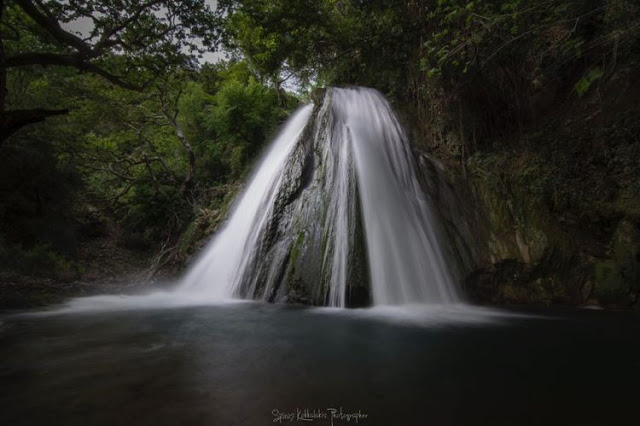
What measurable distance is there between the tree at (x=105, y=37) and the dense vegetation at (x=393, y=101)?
34mm

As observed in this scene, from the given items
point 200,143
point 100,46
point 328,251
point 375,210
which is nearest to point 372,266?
point 328,251

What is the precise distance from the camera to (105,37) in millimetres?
5727

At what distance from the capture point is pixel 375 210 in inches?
266

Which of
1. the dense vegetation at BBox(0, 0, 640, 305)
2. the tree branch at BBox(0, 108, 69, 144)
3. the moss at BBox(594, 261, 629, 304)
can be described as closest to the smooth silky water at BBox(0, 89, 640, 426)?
the moss at BBox(594, 261, 629, 304)

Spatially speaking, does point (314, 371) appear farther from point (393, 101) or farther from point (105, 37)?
point (393, 101)

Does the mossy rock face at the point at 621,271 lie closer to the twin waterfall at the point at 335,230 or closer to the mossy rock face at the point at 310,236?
the twin waterfall at the point at 335,230

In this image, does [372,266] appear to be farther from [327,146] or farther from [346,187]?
[327,146]

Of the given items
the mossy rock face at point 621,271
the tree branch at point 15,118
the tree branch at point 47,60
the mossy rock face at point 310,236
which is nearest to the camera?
the tree branch at point 15,118

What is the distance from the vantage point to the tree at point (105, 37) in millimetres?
4676

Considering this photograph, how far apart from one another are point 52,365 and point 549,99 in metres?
11.1

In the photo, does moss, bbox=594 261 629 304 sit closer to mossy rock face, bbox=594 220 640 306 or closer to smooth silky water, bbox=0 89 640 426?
mossy rock face, bbox=594 220 640 306

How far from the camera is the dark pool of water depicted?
2.08 m

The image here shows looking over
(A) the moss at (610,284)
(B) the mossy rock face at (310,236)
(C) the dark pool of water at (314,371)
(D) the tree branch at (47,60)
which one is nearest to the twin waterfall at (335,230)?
(B) the mossy rock face at (310,236)

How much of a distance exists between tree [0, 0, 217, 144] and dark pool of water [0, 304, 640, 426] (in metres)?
3.43
